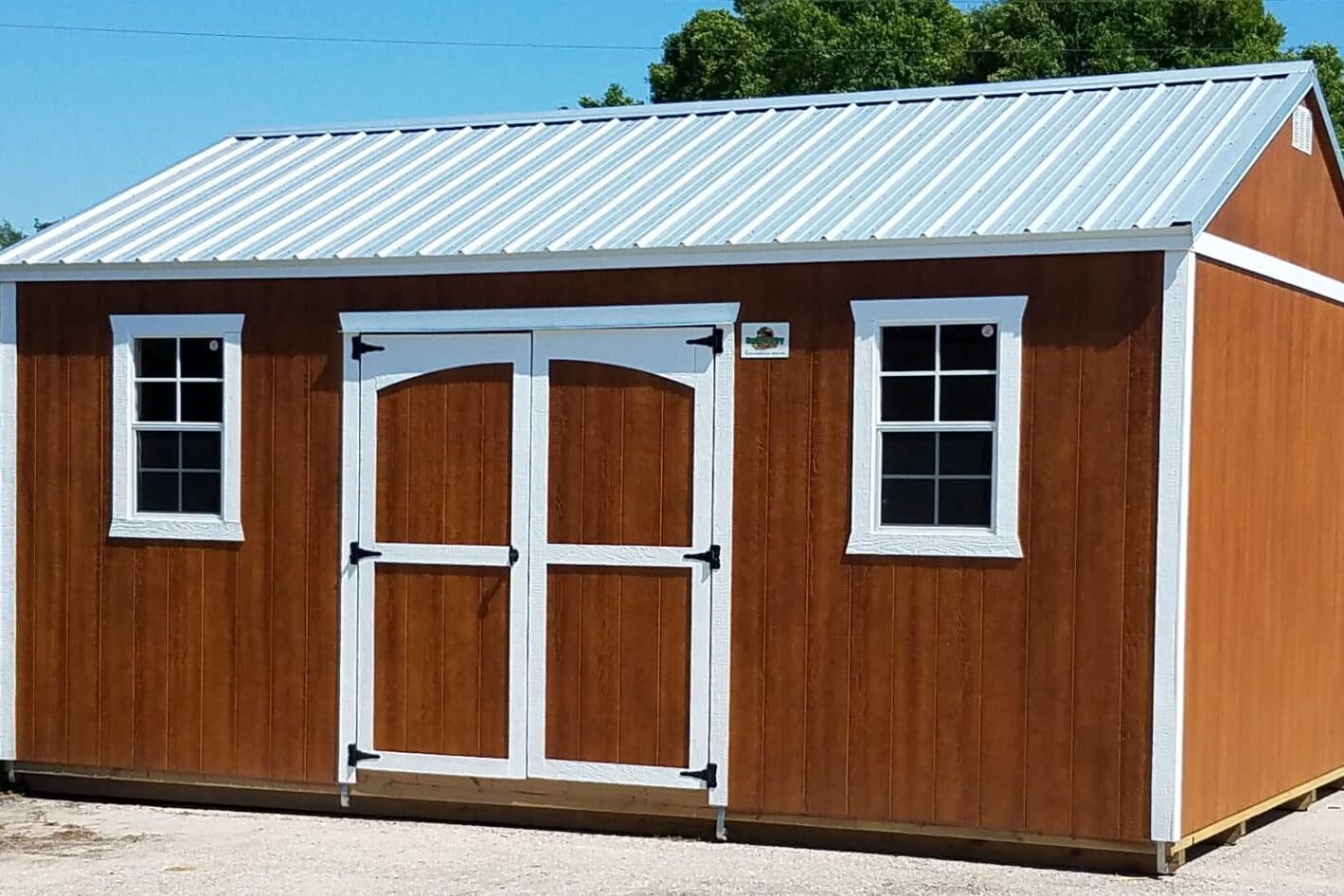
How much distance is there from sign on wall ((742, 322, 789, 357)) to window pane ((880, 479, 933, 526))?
2.67 ft

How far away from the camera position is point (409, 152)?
12.7m

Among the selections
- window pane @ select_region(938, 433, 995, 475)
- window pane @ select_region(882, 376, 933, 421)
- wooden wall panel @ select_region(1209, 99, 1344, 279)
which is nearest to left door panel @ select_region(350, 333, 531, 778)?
window pane @ select_region(882, 376, 933, 421)

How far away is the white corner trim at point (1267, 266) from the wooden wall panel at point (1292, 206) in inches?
1.8

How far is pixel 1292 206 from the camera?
1062 cm

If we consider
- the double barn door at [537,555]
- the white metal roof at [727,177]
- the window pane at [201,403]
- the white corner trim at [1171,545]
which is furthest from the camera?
the window pane at [201,403]

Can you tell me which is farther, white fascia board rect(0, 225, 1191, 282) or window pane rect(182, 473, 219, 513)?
window pane rect(182, 473, 219, 513)

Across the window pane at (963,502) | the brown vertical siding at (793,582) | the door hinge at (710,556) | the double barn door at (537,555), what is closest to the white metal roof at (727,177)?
the brown vertical siding at (793,582)

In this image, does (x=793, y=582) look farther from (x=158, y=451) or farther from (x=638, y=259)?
(x=158, y=451)

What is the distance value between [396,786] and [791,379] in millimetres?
2943

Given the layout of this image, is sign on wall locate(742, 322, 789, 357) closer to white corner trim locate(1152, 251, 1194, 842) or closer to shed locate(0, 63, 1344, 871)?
shed locate(0, 63, 1344, 871)

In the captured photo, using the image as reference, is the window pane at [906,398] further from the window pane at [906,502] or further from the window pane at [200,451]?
the window pane at [200,451]

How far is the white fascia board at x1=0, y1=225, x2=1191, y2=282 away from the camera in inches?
358

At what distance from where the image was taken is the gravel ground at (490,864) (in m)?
8.70

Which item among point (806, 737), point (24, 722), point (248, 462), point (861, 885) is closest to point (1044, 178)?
point (806, 737)
